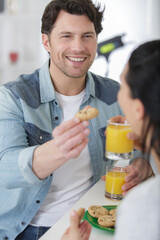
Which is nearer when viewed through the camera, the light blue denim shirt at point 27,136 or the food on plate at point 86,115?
the food on plate at point 86,115

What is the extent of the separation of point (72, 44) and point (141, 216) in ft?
3.88

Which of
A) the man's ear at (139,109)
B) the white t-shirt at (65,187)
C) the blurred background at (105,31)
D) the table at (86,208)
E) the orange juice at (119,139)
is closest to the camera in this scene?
the man's ear at (139,109)

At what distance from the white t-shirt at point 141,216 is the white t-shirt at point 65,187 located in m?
0.79

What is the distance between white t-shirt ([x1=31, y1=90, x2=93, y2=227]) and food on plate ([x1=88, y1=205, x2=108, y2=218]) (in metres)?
0.36

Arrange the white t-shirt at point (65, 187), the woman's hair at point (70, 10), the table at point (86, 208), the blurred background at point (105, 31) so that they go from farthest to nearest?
1. the blurred background at point (105, 31)
2. the woman's hair at point (70, 10)
3. the white t-shirt at point (65, 187)
4. the table at point (86, 208)

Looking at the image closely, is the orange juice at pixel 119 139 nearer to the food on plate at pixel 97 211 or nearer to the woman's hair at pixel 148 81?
the food on plate at pixel 97 211

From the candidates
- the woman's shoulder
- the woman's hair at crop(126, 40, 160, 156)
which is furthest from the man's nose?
the woman's shoulder

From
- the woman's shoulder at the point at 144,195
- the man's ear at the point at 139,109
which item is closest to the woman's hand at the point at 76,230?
the woman's shoulder at the point at 144,195

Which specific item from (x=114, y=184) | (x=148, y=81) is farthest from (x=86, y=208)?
(x=148, y=81)

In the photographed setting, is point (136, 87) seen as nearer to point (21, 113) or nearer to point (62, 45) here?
point (21, 113)

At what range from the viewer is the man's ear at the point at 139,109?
100 cm

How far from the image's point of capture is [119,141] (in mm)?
1379

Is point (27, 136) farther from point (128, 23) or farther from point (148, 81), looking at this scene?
point (128, 23)

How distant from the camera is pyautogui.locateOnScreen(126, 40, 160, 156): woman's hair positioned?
3.06 feet
